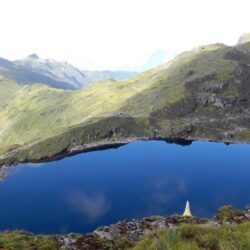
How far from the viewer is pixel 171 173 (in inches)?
6870

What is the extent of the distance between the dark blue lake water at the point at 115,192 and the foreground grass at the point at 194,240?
301ft

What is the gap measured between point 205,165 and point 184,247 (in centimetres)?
17041

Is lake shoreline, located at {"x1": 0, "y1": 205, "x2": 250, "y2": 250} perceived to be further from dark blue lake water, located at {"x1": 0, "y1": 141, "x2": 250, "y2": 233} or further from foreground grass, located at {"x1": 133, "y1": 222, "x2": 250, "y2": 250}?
dark blue lake water, located at {"x1": 0, "y1": 141, "x2": 250, "y2": 233}

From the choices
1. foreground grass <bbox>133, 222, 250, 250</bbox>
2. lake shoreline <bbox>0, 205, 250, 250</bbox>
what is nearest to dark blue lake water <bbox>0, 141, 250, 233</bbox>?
lake shoreline <bbox>0, 205, 250, 250</bbox>

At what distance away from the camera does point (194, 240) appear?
22875 mm

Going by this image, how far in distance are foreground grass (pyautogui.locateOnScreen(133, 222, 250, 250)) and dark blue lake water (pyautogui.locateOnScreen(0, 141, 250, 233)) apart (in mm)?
→ 91893

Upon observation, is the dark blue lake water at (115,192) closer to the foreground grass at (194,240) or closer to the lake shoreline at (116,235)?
the lake shoreline at (116,235)

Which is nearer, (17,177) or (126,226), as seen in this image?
(126,226)

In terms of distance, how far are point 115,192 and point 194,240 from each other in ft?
414

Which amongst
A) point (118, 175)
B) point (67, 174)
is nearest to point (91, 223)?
point (118, 175)

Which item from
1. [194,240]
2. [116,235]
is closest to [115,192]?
[116,235]

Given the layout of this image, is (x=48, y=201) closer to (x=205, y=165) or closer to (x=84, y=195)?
(x=84, y=195)

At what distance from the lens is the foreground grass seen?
1889 centimetres

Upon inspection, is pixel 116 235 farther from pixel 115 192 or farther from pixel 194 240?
pixel 115 192
